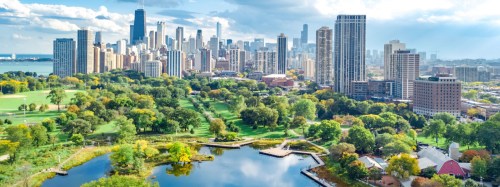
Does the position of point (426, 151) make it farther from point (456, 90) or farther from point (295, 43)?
point (295, 43)

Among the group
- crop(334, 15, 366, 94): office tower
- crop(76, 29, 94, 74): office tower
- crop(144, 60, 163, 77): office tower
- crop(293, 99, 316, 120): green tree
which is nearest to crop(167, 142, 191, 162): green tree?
crop(293, 99, 316, 120): green tree

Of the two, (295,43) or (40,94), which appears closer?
(40,94)

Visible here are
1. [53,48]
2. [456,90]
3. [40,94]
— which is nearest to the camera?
[456,90]

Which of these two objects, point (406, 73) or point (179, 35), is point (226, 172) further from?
point (179, 35)

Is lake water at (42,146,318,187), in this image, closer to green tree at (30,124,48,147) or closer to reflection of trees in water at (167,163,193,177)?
reflection of trees in water at (167,163,193,177)

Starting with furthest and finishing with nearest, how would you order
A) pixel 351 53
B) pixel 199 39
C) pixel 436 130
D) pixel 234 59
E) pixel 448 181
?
1. pixel 199 39
2. pixel 234 59
3. pixel 351 53
4. pixel 436 130
5. pixel 448 181

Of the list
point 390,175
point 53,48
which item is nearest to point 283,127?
point 390,175

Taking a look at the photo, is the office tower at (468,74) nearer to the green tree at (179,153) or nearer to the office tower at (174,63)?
the office tower at (174,63)

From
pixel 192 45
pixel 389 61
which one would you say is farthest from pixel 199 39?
pixel 389 61
